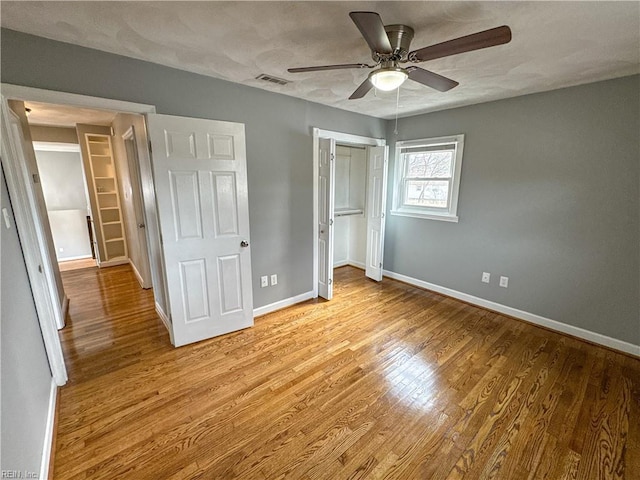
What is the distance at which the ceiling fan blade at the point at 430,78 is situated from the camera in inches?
66.0

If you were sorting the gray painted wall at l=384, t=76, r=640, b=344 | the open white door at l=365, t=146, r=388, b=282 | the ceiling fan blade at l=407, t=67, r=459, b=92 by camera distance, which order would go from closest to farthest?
1. the ceiling fan blade at l=407, t=67, r=459, b=92
2. the gray painted wall at l=384, t=76, r=640, b=344
3. the open white door at l=365, t=146, r=388, b=282

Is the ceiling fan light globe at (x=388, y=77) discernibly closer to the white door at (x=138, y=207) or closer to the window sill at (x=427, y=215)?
the window sill at (x=427, y=215)

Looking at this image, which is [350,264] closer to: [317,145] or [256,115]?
[317,145]

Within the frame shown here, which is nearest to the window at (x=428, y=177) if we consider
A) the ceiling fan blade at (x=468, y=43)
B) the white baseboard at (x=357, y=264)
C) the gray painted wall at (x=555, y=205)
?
the gray painted wall at (x=555, y=205)

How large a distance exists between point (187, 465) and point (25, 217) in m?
1.93

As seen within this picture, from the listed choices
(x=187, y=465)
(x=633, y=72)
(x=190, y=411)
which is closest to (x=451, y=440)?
(x=187, y=465)

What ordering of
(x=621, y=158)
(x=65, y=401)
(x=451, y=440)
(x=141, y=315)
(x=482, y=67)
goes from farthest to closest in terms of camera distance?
(x=141, y=315), (x=621, y=158), (x=482, y=67), (x=65, y=401), (x=451, y=440)

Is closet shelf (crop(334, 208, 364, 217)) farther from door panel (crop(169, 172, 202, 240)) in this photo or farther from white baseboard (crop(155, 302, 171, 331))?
white baseboard (crop(155, 302, 171, 331))

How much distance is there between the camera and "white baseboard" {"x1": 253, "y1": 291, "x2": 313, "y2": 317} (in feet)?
10.4

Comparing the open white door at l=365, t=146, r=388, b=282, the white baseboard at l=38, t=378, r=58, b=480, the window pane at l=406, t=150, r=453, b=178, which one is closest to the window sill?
the open white door at l=365, t=146, r=388, b=282

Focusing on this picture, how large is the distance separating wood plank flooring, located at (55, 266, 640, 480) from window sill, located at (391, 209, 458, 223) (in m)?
1.28

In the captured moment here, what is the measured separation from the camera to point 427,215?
12.4 ft

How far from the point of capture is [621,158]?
2379 mm

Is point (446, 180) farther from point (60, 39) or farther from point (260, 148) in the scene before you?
point (60, 39)
